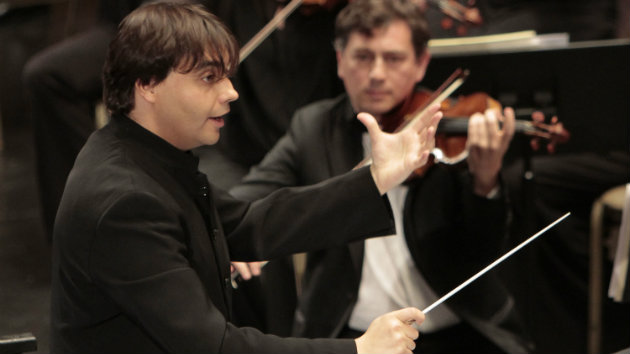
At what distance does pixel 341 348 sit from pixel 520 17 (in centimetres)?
202

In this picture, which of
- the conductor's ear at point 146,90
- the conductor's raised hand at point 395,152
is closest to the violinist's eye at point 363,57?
the conductor's raised hand at point 395,152

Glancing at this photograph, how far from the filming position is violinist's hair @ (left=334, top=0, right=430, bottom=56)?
2502 mm

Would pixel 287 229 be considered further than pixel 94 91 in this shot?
No

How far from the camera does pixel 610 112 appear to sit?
2.65 m

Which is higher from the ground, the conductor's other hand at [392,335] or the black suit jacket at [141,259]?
the black suit jacket at [141,259]

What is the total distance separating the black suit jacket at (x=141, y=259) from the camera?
145cm

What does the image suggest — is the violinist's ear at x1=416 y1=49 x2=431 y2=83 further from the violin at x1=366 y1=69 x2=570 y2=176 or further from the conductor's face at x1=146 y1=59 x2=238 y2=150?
the conductor's face at x1=146 y1=59 x2=238 y2=150

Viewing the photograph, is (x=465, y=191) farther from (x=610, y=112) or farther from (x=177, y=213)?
(x=177, y=213)

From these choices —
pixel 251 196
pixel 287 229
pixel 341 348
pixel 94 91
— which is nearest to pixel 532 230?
pixel 251 196

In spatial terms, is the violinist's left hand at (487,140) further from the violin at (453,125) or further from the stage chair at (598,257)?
the stage chair at (598,257)

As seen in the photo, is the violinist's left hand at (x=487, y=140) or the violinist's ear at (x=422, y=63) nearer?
the violinist's left hand at (x=487, y=140)

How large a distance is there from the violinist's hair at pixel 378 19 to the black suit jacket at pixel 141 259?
94 centimetres

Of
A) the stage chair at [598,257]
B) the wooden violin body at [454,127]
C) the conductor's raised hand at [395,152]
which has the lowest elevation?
the stage chair at [598,257]

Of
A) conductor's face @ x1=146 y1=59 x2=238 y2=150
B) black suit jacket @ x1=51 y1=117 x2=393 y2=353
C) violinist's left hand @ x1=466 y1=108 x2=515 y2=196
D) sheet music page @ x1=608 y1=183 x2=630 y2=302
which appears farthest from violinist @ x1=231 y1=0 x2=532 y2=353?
conductor's face @ x1=146 y1=59 x2=238 y2=150
